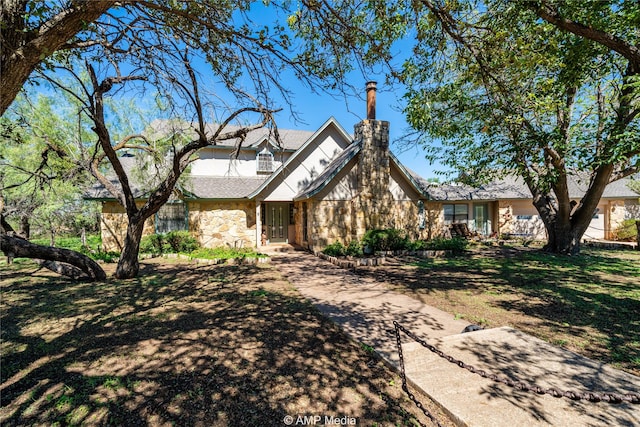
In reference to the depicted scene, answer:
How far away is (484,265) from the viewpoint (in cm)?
1231

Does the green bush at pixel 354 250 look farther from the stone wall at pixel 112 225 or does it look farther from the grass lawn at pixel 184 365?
the stone wall at pixel 112 225

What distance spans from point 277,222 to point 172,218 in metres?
5.93

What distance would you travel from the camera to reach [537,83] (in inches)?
341

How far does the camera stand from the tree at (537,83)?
5312 millimetres

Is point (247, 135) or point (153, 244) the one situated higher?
point (247, 135)

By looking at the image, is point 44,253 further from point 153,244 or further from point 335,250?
point 335,250

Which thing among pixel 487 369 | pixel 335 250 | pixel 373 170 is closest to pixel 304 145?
pixel 373 170

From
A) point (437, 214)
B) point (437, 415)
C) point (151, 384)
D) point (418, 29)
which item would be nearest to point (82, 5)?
point (151, 384)

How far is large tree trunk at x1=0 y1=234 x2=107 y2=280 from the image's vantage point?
4.89m

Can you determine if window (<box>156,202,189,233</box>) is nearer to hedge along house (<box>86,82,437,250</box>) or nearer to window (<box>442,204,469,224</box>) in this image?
hedge along house (<box>86,82,437,250</box>)

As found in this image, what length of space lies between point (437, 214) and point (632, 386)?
16450mm

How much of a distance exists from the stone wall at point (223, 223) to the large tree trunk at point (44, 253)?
6594mm

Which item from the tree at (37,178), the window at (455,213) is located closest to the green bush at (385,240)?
the window at (455,213)

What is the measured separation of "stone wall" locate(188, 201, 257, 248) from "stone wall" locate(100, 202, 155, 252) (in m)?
2.76
